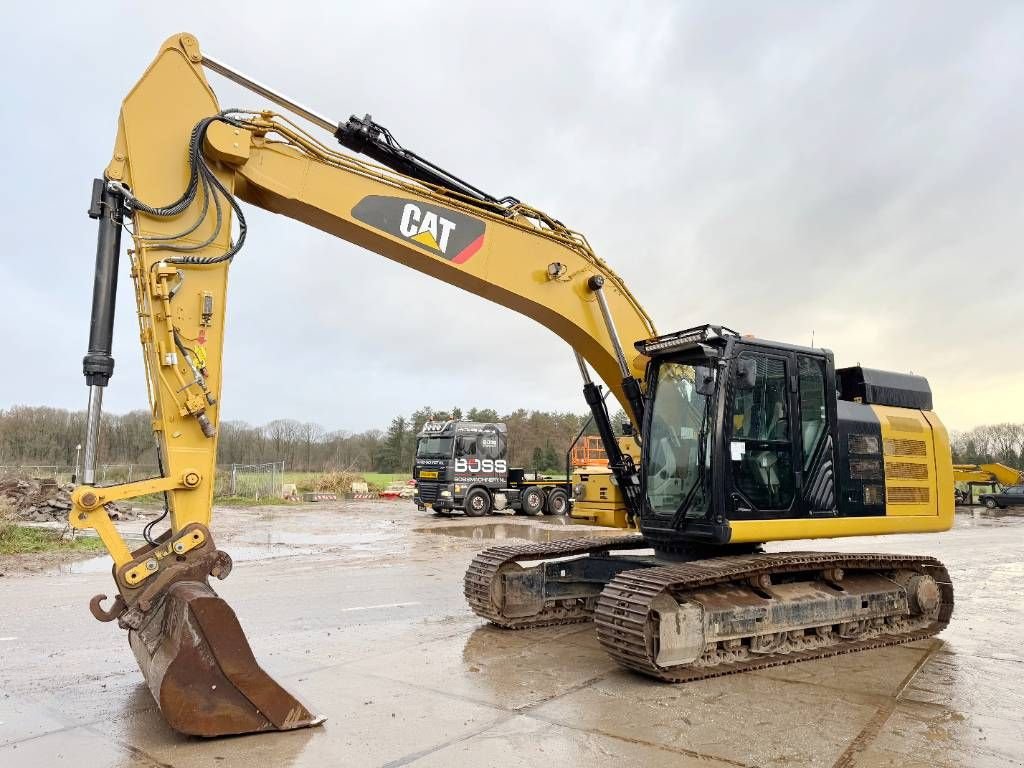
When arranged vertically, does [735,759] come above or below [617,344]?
below

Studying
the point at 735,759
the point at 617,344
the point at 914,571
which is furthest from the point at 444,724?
the point at 914,571

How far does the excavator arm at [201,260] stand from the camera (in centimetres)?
445

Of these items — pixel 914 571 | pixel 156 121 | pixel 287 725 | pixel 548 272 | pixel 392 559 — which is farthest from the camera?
pixel 392 559

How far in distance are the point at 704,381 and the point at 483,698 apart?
296 centimetres

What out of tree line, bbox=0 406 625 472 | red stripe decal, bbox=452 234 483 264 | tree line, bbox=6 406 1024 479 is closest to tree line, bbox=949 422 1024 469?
tree line, bbox=6 406 1024 479

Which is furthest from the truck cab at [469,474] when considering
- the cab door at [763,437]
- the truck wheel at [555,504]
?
the cab door at [763,437]

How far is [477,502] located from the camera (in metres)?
26.3

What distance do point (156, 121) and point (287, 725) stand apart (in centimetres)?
405

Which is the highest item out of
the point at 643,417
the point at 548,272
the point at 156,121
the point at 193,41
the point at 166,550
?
the point at 193,41

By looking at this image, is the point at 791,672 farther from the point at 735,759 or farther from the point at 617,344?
the point at 617,344

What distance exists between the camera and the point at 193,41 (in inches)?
214

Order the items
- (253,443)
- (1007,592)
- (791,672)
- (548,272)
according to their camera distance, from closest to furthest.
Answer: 1. (791,672)
2. (548,272)
3. (1007,592)
4. (253,443)

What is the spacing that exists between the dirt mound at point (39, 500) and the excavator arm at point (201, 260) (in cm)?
1728

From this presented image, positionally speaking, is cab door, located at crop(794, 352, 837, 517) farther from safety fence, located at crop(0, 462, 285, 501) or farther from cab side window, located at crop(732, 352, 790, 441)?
safety fence, located at crop(0, 462, 285, 501)
